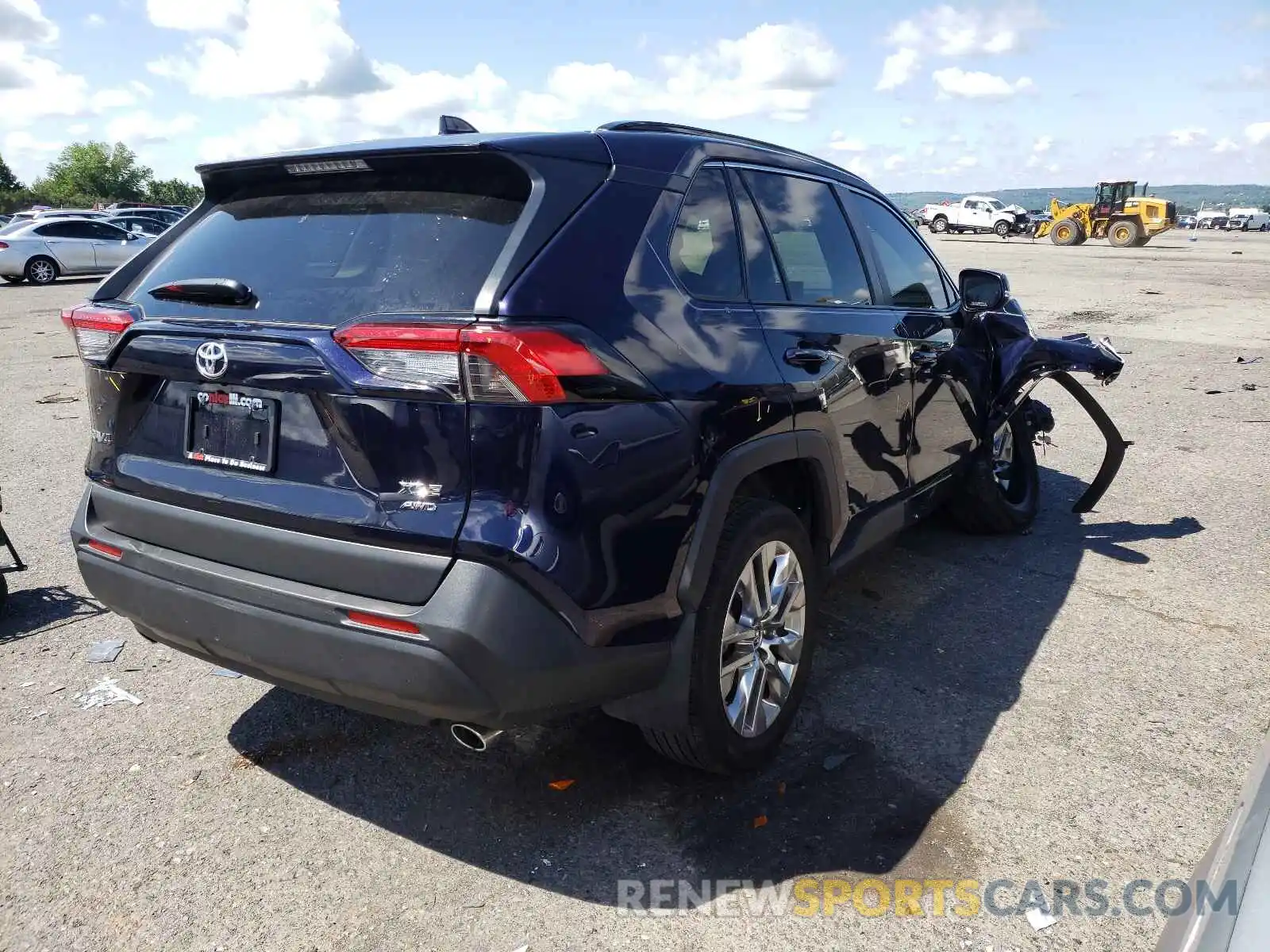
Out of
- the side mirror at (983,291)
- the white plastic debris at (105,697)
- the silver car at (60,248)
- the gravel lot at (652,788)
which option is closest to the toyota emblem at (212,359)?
the gravel lot at (652,788)

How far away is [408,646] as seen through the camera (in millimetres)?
2254

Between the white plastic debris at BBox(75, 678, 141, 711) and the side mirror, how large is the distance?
162 inches

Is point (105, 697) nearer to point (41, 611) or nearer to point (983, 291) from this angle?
point (41, 611)

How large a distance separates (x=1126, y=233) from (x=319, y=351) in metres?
43.1

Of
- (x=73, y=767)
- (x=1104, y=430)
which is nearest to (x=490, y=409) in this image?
(x=73, y=767)

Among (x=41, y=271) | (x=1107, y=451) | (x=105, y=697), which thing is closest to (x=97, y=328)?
(x=105, y=697)

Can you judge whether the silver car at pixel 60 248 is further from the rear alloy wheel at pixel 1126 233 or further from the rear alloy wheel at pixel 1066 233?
the rear alloy wheel at pixel 1126 233

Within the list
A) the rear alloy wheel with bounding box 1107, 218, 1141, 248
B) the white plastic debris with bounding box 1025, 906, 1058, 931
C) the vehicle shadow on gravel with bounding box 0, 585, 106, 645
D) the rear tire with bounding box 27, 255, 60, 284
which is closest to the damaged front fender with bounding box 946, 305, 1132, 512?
the white plastic debris with bounding box 1025, 906, 1058, 931

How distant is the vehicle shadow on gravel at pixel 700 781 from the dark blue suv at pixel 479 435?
218 millimetres

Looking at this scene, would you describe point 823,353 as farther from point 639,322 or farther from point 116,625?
point 116,625

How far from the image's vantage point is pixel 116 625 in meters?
4.18

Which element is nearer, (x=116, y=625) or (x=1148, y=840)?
(x=1148, y=840)

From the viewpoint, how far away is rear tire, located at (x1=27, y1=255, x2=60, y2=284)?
22328 millimetres

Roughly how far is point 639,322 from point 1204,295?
19937 millimetres
